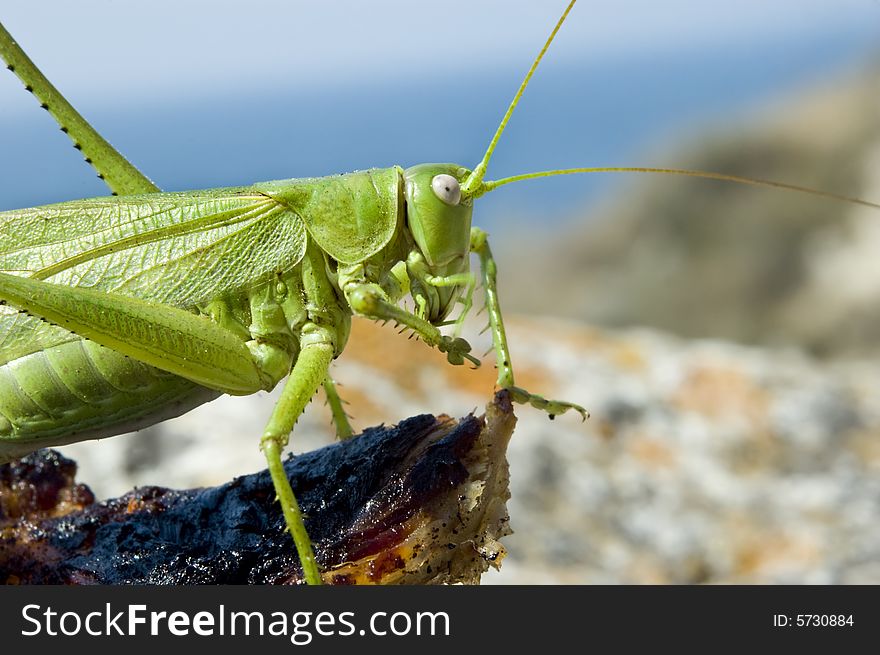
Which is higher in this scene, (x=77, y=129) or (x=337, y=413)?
(x=77, y=129)

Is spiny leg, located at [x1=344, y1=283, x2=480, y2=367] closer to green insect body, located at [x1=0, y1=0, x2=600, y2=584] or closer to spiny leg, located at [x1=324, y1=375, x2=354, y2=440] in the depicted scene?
green insect body, located at [x1=0, y1=0, x2=600, y2=584]

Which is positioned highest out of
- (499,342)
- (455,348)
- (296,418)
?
(499,342)

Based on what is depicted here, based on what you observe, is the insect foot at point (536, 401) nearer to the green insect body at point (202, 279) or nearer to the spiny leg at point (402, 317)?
the spiny leg at point (402, 317)

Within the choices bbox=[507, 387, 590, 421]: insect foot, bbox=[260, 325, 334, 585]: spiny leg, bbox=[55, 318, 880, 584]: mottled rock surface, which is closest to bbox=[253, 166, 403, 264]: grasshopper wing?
bbox=[260, 325, 334, 585]: spiny leg

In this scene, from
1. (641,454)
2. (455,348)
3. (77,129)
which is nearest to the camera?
(455,348)

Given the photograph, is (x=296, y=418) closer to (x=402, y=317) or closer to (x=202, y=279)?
(x=402, y=317)

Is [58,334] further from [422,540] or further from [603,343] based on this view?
[603,343]

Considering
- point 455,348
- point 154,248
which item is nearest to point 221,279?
point 154,248
